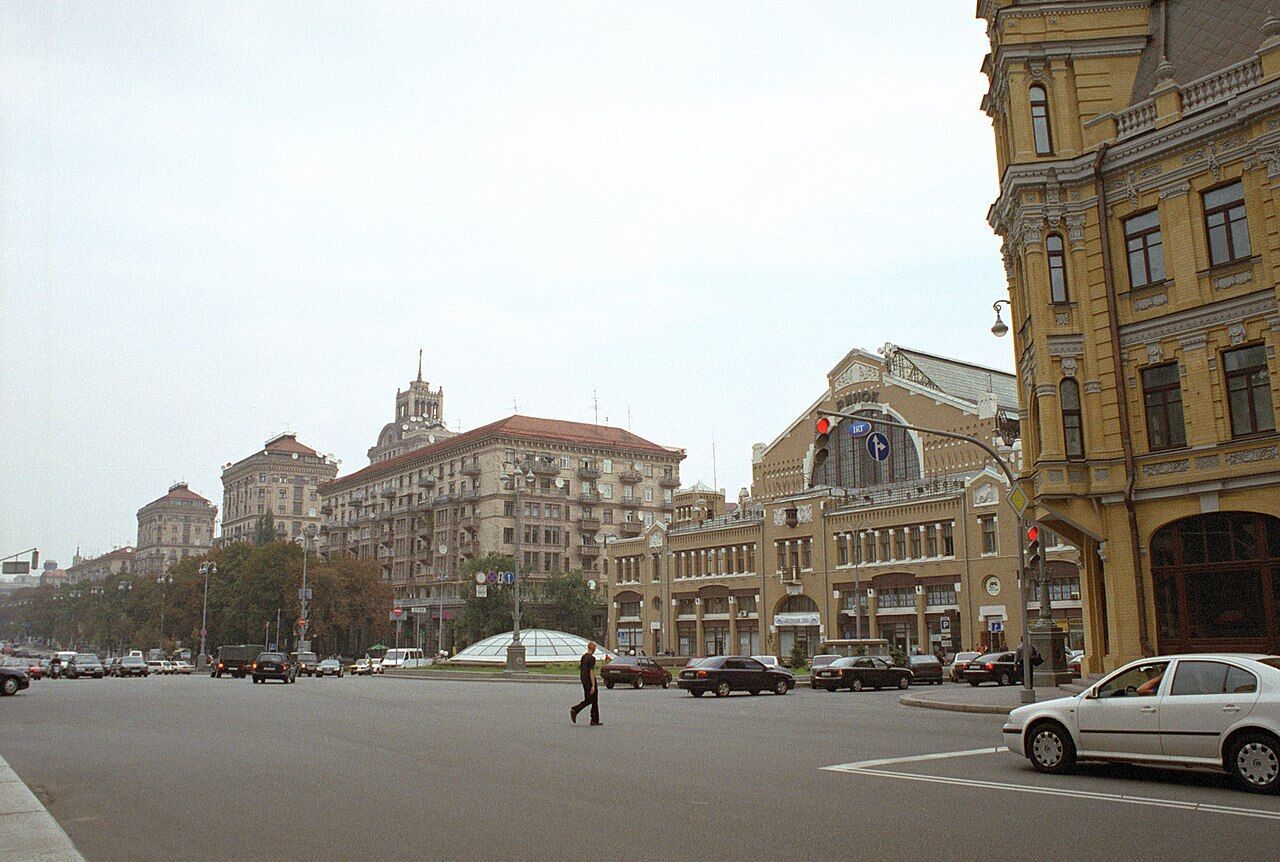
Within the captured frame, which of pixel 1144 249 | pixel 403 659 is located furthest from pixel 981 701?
pixel 403 659

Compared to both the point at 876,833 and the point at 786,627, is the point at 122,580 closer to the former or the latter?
the point at 786,627

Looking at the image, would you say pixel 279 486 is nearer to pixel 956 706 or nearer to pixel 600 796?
pixel 956 706

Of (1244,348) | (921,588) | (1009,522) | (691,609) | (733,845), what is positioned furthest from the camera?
(691,609)

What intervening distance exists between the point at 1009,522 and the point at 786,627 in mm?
19581

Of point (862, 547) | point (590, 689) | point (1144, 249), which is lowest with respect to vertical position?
point (590, 689)

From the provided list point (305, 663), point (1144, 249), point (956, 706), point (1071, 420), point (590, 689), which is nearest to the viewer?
point (590, 689)

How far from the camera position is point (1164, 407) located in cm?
2561

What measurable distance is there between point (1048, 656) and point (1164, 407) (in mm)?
8672

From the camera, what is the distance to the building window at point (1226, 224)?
24516mm

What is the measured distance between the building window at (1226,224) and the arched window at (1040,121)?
4309 millimetres

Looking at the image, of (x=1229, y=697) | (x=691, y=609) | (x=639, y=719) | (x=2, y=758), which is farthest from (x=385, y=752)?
(x=691, y=609)

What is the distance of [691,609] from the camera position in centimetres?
8431

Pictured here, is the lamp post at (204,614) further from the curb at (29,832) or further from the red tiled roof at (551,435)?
the curb at (29,832)

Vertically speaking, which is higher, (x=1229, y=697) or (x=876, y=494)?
(x=876, y=494)
